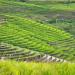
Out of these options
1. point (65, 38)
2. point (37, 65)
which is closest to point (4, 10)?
point (65, 38)

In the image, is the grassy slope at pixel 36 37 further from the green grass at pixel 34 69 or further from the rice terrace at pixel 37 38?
the green grass at pixel 34 69

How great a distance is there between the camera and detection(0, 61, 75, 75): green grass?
6.04m

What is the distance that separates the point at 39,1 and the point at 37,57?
36.0 meters

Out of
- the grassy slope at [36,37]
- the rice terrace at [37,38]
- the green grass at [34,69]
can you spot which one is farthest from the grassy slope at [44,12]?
the green grass at [34,69]

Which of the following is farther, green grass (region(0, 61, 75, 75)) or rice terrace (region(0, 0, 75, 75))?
rice terrace (region(0, 0, 75, 75))

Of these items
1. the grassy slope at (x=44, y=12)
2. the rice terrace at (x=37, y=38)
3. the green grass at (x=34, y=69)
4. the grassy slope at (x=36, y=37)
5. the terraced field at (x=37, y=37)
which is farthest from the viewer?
the grassy slope at (x=44, y=12)

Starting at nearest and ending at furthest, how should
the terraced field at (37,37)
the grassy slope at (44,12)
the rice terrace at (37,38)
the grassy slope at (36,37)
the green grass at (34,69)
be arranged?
the green grass at (34,69) < the rice terrace at (37,38) < the terraced field at (37,37) < the grassy slope at (36,37) < the grassy slope at (44,12)

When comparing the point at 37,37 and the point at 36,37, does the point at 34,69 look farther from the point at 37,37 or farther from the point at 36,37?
the point at 37,37

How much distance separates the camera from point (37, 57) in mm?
24500

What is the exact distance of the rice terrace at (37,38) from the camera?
6371 millimetres

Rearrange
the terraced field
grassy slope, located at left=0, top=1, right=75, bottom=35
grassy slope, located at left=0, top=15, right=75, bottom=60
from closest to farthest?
the terraced field → grassy slope, located at left=0, top=15, right=75, bottom=60 → grassy slope, located at left=0, top=1, right=75, bottom=35

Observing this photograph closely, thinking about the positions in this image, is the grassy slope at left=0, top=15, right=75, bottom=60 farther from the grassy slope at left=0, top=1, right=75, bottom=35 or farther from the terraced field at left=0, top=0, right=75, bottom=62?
the grassy slope at left=0, top=1, right=75, bottom=35

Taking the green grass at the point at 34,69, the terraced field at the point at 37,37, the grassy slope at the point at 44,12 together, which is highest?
the green grass at the point at 34,69

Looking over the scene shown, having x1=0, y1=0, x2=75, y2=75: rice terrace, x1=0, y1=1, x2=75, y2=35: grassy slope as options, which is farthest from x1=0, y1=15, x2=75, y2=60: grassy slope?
x1=0, y1=1, x2=75, y2=35: grassy slope
